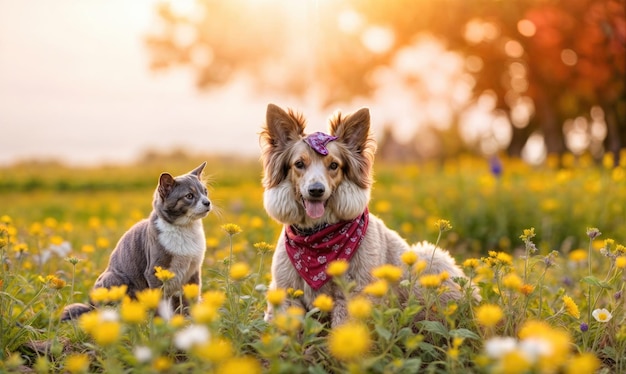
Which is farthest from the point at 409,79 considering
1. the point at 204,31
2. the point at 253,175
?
the point at 204,31

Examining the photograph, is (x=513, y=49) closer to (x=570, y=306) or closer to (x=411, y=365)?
(x=570, y=306)

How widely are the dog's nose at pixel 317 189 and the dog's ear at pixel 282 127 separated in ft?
1.63

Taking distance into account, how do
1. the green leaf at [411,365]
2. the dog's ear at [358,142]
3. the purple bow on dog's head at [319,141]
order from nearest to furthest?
the green leaf at [411,365] → the purple bow on dog's head at [319,141] → the dog's ear at [358,142]

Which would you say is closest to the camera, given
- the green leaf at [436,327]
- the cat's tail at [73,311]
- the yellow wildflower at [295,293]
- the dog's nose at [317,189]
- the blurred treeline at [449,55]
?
the green leaf at [436,327]

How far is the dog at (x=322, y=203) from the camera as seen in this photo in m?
4.06

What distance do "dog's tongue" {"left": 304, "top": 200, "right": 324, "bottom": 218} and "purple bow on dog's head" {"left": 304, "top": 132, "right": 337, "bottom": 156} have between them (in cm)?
32

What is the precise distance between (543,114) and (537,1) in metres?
4.27

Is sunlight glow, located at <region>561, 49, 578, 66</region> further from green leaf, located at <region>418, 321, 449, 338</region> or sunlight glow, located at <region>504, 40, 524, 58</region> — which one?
green leaf, located at <region>418, 321, 449, 338</region>

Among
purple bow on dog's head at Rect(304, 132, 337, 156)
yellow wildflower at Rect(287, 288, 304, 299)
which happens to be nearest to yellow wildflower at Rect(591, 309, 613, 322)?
yellow wildflower at Rect(287, 288, 304, 299)

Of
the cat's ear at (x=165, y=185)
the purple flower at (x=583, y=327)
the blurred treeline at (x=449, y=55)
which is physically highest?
the blurred treeline at (x=449, y=55)

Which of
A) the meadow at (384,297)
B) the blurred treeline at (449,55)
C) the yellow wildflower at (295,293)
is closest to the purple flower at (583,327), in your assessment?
the meadow at (384,297)

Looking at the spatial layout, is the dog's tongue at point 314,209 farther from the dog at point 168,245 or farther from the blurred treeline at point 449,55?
the blurred treeline at point 449,55

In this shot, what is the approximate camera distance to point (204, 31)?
859 inches

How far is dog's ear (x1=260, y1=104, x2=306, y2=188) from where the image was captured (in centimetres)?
423
